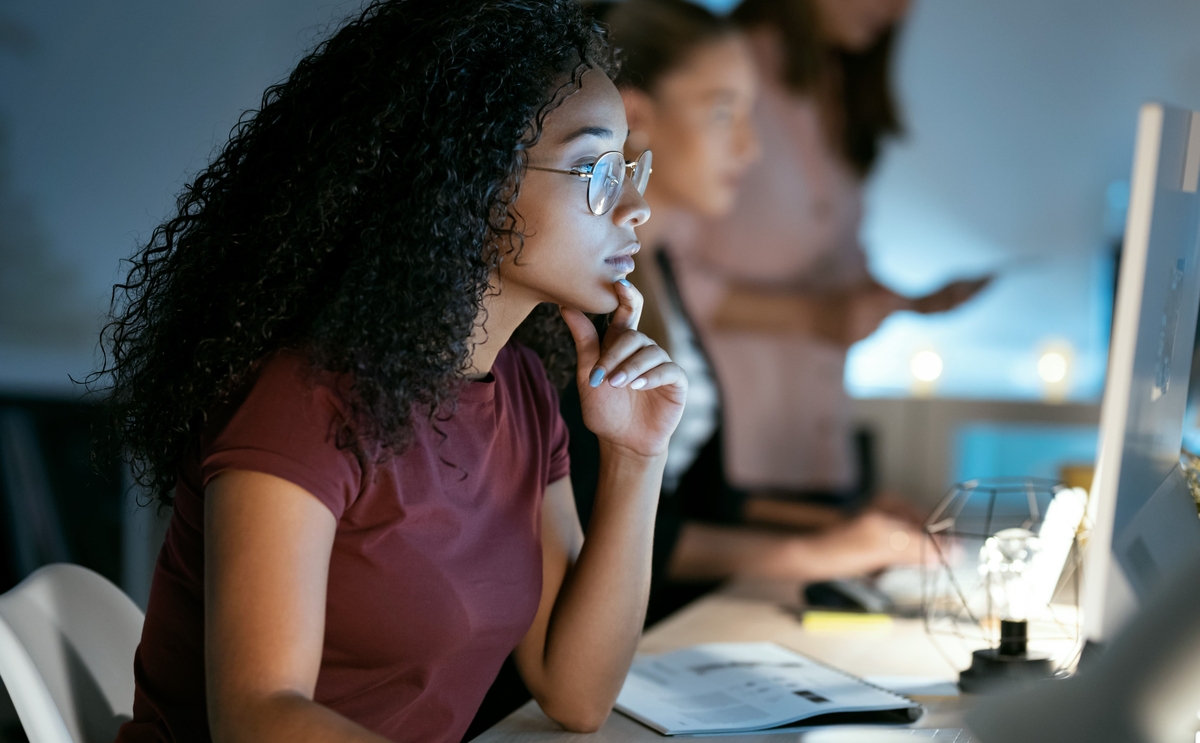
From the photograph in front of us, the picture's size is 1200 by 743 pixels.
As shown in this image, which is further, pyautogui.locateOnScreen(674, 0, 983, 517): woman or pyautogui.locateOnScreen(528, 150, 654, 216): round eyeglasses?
pyautogui.locateOnScreen(674, 0, 983, 517): woman

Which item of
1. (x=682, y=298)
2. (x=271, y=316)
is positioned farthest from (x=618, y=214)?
(x=682, y=298)

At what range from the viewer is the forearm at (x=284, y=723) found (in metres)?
0.80

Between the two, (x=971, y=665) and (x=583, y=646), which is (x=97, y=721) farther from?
(x=971, y=665)

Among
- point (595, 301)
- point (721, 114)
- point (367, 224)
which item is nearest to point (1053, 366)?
point (721, 114)

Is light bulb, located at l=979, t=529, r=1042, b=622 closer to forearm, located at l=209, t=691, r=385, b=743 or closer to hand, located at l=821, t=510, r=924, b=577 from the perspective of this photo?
forearm, located at l=209, t=691, r=385, b=743

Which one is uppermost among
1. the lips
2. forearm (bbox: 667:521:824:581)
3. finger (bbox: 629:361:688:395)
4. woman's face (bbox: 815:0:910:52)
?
woman's face (bbox: 815:0:910:52)

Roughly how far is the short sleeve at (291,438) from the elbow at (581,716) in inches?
14.2

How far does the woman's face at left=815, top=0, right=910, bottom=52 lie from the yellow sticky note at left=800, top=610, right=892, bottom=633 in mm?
2014

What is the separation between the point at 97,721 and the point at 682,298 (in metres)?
2.22

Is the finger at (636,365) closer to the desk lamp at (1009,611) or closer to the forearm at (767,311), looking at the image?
the desk lamp at (1009,611)

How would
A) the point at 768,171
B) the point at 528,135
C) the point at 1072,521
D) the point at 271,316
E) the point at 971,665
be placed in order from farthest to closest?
the point at 768,171
the point at 1072,521
the point at 971,665
the point at 528,135
the point at 271,316

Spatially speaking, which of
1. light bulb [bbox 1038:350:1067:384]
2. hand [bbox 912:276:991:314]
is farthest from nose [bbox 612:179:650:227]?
light bulb [bbox 1038:350:1067:384]

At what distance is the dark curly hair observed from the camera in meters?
0.97

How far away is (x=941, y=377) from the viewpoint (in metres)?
3.20
